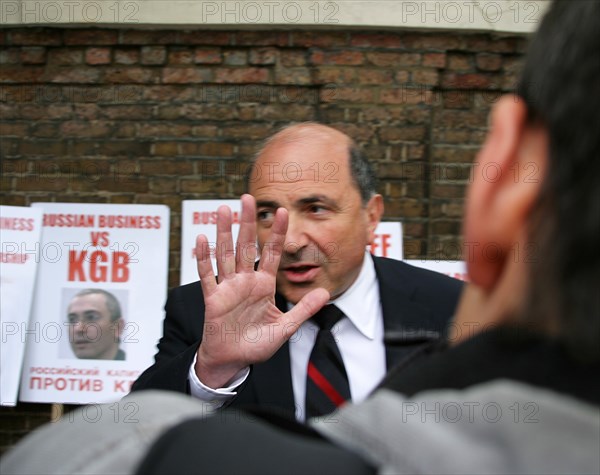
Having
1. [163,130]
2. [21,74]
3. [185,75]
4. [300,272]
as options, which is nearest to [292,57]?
[185,75]

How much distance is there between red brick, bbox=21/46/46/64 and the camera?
4.22m

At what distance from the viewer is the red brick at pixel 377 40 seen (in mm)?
4141

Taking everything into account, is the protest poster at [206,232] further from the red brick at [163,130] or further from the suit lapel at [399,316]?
the suit lapel at [399,316]

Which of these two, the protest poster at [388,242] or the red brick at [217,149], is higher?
the red brick at [217,149]

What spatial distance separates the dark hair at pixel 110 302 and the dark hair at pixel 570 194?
3.46m

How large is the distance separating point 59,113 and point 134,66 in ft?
1.64

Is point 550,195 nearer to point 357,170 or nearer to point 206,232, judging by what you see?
point 357,170

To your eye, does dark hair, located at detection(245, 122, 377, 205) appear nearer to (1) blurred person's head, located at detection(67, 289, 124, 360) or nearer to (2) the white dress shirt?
(2) the white dress shirt

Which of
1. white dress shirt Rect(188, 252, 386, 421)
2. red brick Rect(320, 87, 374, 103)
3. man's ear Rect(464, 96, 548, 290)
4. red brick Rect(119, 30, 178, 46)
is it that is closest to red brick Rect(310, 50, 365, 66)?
red brick Rect(320, 87, 374, 103)

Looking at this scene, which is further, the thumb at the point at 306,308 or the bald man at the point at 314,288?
the bald man at the point at 314,288

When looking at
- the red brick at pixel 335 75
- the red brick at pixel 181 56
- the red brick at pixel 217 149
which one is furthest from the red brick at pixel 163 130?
the red brick at pixel 335 75

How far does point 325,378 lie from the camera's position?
2.20 metres

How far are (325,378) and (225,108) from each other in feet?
7.71

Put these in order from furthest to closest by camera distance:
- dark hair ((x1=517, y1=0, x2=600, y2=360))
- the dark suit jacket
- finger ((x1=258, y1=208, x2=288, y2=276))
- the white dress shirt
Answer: the white dress shirt → the dark suit jacket → finger ((x1=258, y1=208, x2=288, y2=276)) → dark hair ((x1=517, y1=0, x2=600, y2=360))
